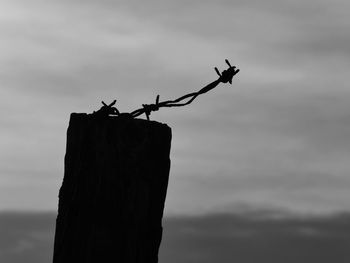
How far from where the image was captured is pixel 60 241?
440 centimetres

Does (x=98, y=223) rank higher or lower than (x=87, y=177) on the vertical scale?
lower

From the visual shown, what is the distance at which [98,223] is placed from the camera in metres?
4.32

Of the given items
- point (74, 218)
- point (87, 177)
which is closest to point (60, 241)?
point (74, 218)

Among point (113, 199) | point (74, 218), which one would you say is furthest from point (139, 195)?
point (74, 218)

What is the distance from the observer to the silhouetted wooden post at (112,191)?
4297 millimetres

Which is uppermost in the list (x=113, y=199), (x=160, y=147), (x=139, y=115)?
(x=139, y=115)

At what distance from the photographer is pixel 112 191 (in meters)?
4.28

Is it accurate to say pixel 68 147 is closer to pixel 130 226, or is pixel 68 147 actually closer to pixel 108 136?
pixel 108 136

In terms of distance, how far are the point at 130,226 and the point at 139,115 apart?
34.0 inches

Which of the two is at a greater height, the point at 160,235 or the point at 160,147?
the point at 160,147

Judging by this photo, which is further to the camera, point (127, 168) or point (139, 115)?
point (139, 115)

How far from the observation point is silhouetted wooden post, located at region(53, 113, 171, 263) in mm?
4297

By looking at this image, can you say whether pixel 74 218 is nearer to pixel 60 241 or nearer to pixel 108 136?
pixel 60 241

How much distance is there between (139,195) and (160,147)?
35cm
